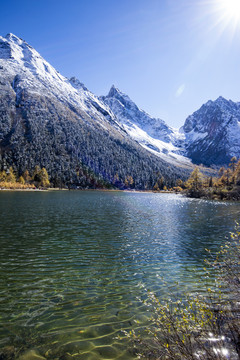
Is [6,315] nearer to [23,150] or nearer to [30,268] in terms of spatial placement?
[30,268]

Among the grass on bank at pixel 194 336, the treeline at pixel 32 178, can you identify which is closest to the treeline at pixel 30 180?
the treeline at pixel 32 178

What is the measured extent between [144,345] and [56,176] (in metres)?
187

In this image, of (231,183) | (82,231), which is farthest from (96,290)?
(231,183)

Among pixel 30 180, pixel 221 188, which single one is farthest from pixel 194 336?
pixel 30 180

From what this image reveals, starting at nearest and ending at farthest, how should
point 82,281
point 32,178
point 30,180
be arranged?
1. point 82,281
2. point 30,180
3. point 32,178

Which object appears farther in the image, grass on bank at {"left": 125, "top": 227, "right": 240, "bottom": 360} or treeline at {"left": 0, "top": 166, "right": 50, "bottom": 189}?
treeline at {"left": 0, "top": 166, "right": 50, "bottom": 189}

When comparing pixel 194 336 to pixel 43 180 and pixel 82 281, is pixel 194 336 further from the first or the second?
pixel 43 180

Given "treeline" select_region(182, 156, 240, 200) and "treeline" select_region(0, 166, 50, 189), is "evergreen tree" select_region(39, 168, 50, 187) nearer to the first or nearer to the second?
"treeline" select_region(0, 166, 50, 189)

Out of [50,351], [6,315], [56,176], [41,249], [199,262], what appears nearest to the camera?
[50,351]

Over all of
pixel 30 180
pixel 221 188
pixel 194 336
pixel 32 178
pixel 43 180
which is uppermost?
pixel 32 178

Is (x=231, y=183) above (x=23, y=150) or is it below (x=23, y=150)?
below

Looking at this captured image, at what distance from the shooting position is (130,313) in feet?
29.5

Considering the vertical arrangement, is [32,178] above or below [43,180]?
above

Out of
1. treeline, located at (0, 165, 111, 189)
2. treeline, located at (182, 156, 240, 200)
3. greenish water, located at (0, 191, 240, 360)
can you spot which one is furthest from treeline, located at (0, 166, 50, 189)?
greenish water, located at (0, 191, 240, 360)
